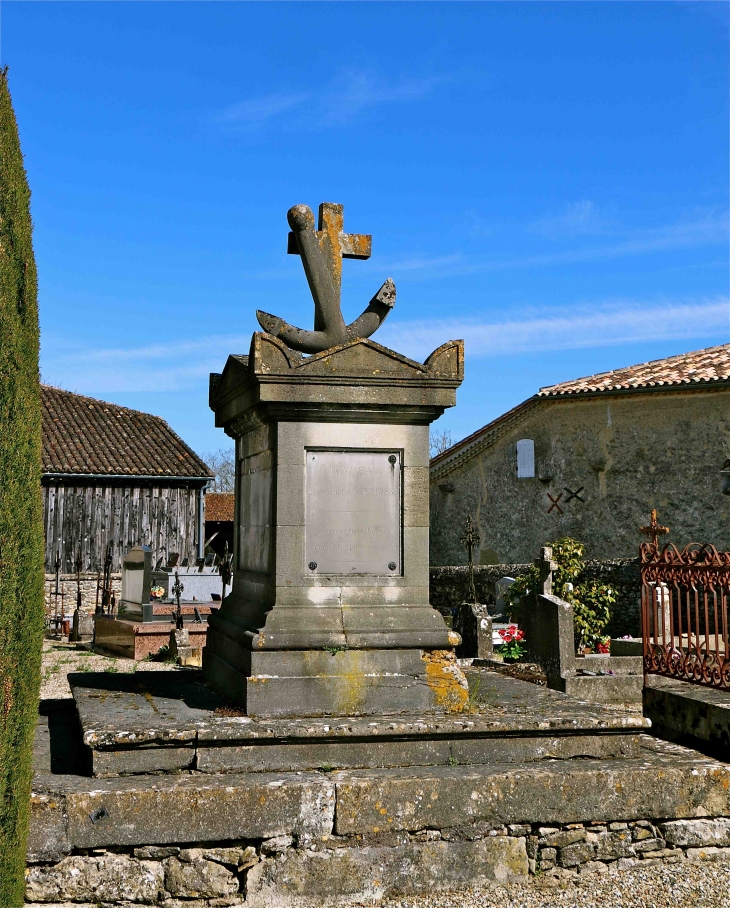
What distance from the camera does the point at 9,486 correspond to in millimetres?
3662

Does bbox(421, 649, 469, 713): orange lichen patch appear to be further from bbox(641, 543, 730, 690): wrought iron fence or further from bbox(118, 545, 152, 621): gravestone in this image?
bbox(118, 545, 152, 621): gravestone

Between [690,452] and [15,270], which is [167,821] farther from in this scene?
[690,452]

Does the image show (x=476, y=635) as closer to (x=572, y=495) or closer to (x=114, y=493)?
(x=572, y=495)

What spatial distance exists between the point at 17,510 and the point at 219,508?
3374 cm

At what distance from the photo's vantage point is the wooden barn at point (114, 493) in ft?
71.6

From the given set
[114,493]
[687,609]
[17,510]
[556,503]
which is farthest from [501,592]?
[17,510]

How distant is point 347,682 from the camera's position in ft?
16.0

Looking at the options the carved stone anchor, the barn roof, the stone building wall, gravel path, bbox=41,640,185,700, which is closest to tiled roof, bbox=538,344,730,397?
the barn roof

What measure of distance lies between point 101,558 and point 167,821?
19.0 m

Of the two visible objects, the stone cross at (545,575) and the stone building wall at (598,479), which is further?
the stone building wall at (598,479)

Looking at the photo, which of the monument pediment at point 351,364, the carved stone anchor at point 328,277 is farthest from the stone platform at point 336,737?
the carved stone anchor at point 328,277

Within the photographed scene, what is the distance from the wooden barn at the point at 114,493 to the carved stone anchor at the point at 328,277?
665 inches

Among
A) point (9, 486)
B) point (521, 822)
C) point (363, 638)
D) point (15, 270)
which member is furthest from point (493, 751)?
point (15, 270)

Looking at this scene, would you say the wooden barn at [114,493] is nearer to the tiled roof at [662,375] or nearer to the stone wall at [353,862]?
the tiled roof at [662,375]
